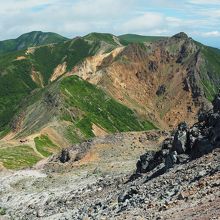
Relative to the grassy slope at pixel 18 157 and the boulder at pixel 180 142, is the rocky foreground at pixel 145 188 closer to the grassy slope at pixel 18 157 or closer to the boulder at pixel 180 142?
the boulder at pixel 180 142

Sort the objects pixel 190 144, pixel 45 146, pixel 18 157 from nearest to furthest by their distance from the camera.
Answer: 1. pixel 190 144
2. pixel 18 157
3. pixel 45 146

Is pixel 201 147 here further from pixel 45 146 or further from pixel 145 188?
pixel 45 146

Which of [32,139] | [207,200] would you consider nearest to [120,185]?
[207,200]

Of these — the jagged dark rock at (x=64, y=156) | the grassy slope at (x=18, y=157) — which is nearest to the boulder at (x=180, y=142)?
the jagged dark rock at (x=64, y=156)

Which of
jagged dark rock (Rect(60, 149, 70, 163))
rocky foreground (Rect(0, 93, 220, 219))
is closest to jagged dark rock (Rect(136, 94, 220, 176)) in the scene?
rocky foreground (Rect(0, 93, 220, 219))

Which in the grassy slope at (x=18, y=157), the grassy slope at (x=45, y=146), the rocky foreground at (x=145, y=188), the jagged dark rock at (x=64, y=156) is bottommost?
the grassy slope at (x=45, y=146)

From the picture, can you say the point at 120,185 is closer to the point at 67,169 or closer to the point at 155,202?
the point at 155,202

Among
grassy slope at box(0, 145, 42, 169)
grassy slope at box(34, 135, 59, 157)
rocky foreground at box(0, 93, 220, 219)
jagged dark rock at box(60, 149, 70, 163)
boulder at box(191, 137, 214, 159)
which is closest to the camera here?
rocky foreground at box(0, 93, 220, 219)

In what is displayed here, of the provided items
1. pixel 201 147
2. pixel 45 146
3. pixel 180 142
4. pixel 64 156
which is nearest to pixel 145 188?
pixel 201 147

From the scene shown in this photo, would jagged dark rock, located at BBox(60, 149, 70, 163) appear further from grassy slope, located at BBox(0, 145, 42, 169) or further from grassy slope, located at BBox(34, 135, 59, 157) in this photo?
grassy slope, located at BBox(34, 135, 59, 157)
